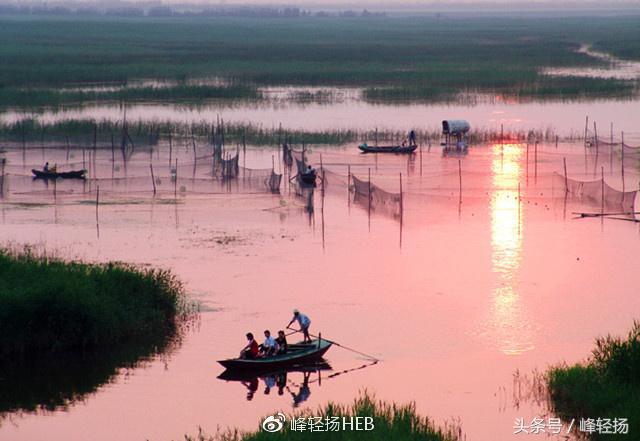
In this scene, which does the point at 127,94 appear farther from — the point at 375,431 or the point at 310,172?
the point at 375,431

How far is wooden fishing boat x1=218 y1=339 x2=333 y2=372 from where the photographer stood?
720 inches

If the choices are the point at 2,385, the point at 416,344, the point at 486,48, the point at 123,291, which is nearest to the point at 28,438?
the point at 2,385

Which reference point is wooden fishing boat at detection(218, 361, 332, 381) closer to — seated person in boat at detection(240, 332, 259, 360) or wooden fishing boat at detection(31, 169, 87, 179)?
seated person in boat at detection(240, 332, 259, 360)

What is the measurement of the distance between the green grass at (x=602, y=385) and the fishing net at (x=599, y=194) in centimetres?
1405

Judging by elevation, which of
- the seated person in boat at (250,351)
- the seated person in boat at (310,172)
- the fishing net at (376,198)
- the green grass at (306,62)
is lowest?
the seated person in boat at (250,351)

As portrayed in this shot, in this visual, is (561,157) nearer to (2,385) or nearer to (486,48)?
(2,385)

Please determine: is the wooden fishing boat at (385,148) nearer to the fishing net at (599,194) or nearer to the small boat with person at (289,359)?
the fishing net at (599,194)

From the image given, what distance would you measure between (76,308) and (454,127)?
24.7 meters

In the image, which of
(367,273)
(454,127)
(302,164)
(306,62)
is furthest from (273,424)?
(306,62)

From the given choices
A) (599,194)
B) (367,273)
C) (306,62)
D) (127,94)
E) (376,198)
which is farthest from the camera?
(306,62)

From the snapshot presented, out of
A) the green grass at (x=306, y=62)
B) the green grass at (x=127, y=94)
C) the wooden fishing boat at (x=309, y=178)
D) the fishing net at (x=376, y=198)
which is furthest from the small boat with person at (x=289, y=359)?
the green grass at (x=306, y=62)

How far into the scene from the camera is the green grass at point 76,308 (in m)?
18.5

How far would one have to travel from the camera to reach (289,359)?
18641 mm

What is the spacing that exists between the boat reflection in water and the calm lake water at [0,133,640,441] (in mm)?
57
